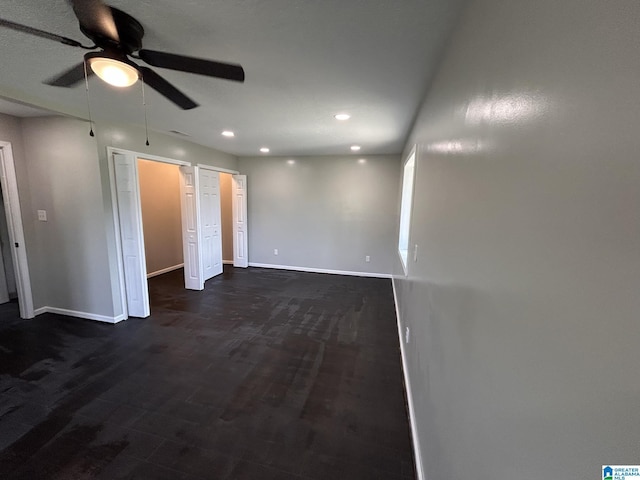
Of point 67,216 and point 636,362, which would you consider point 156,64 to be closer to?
point 636,362

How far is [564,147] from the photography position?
0.46m

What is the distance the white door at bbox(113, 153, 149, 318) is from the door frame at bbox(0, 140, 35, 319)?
118 cm

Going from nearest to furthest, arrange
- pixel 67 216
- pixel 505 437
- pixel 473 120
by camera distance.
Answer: pixel 505 437 → pixel 473 120 → pixel 67 216

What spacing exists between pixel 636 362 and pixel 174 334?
3.59m

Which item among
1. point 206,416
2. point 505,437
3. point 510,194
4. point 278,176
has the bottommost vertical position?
point 206,416

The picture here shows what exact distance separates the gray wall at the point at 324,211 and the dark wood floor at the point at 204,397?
2.05 m

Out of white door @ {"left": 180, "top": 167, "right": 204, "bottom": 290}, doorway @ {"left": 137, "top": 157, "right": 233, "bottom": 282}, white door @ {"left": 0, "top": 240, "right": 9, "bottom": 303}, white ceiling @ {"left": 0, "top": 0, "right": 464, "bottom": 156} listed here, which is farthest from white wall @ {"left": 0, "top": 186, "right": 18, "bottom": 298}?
white door @ {"left": 180, "top": 167, "right": 204, "bottom": 290}

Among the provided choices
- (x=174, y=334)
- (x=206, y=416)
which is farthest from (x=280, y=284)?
(x=206, y=416)

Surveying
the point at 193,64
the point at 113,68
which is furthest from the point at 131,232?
the point at 193,64

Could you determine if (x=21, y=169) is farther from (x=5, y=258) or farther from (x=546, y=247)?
(x=546, y=247)

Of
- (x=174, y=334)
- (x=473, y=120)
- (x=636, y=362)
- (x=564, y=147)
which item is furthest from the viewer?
(x=174, y=334)

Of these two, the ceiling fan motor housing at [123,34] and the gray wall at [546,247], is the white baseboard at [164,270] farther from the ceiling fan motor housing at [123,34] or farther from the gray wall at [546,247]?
the gray wall at [546,247]

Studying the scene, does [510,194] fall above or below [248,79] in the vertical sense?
below

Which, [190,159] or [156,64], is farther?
[190,159]
